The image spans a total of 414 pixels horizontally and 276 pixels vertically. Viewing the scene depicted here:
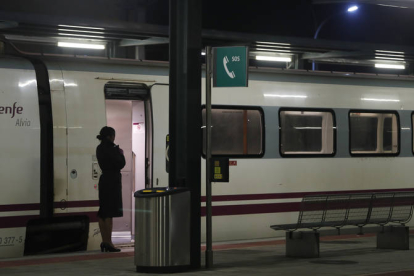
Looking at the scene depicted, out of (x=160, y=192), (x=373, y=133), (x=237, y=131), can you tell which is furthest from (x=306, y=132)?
(x=160, y=192)

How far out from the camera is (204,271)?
10031 mm

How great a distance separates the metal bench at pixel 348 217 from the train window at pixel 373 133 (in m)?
2.04

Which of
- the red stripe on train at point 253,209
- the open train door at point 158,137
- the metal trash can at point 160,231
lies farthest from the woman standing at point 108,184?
the metal trash can at point 160,231

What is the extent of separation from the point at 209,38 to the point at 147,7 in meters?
21.8

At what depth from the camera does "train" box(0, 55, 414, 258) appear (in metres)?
11.6

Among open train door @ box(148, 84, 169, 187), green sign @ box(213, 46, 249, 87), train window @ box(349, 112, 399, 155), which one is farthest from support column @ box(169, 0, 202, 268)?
train window @ box(349, 112, 399, 155)

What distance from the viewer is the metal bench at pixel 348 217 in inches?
453

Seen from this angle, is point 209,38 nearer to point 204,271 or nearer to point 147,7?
point 204,271

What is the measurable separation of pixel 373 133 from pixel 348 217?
309cm

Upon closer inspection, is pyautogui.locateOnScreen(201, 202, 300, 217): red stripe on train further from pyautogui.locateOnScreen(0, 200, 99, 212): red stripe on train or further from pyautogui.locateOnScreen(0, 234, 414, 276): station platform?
pyautogui.locateOnScreen(0, 200, 99, 212): red stripe on train

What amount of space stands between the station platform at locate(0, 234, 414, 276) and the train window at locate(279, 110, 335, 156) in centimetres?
192

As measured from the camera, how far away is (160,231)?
9.74 m

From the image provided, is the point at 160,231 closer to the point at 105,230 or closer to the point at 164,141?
the point at 105,230

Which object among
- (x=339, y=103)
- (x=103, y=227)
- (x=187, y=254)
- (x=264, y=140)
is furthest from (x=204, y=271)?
(x=339, y=103)
